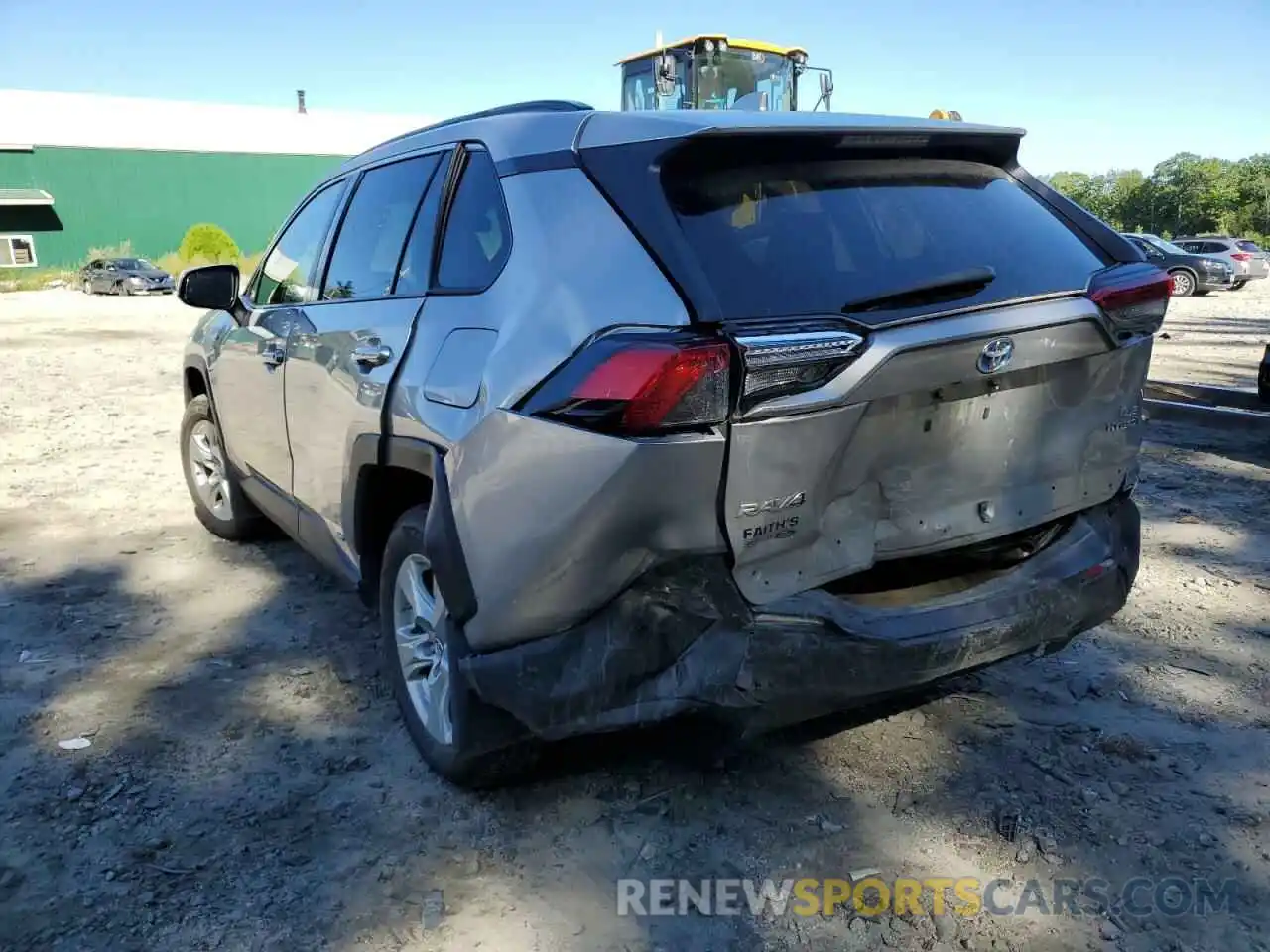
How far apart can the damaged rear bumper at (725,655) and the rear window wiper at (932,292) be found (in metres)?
0.68

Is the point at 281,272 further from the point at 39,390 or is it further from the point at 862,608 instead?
the point at 39,390

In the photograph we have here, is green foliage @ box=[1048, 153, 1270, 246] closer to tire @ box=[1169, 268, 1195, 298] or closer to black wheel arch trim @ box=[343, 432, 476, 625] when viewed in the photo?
tire @ box=[1169, 268, 1195, 298]

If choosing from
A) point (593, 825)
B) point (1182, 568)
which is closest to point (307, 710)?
point (593, 825)

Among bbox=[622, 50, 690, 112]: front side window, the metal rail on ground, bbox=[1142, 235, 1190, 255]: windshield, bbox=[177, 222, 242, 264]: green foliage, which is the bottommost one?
bbox=[177, 222, 242, 264]: green foliage

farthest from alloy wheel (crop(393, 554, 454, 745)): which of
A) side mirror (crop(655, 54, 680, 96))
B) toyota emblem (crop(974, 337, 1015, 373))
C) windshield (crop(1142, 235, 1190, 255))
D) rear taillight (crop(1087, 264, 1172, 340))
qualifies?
windshield (crop(1142, 235, 1190, 255))

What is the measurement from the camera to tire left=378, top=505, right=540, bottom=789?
8.61 feet

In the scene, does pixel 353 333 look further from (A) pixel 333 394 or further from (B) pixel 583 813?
(B) pixel 583 813

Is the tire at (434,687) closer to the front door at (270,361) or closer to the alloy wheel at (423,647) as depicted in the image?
the alloy wheel at (423,647)

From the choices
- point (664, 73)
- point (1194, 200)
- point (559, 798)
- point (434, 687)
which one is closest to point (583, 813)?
point (559, 798)

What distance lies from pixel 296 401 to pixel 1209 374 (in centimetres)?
1059

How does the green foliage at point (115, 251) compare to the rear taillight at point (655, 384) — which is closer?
the rear taillight at point (655, 384)

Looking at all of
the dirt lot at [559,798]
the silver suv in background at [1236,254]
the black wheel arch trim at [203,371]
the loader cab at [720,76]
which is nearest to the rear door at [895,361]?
the dirt lot at [559,798]

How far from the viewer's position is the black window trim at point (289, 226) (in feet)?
12.6

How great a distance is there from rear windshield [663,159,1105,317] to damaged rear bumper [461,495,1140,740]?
2.19 feet
